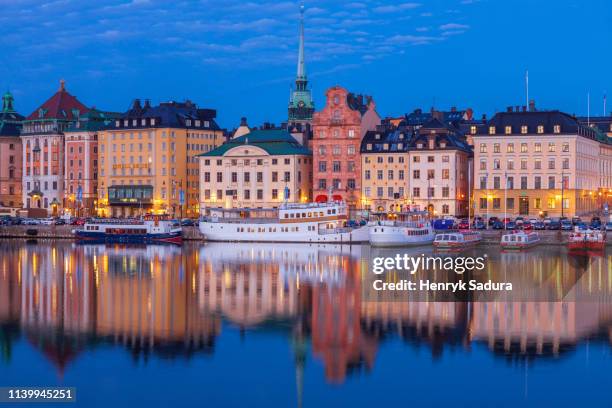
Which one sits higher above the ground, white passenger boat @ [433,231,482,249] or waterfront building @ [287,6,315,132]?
waterfront building @ [287,6,315,132]

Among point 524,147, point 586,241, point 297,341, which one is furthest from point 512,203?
point 297,341

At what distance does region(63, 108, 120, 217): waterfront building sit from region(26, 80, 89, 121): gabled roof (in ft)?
17.1

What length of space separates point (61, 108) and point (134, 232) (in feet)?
150

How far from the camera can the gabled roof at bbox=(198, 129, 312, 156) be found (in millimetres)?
114062

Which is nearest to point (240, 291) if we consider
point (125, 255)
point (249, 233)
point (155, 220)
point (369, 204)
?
point (125, 255)

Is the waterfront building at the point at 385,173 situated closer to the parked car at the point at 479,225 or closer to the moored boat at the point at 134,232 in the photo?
the parked car at the point at 479,225

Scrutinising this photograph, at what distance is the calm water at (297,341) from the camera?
104ft

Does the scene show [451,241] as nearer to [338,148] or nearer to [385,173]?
[385,173]

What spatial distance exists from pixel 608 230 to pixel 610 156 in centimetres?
3337

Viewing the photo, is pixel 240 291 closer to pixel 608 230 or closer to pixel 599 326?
pixel 599 326

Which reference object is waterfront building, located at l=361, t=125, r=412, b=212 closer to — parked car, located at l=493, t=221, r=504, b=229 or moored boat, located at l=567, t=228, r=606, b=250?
parked car, located at l=493, t=221, r=504, b=229

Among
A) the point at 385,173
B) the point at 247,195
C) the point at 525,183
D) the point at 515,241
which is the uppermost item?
the point at 385,173

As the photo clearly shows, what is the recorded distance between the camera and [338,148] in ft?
365

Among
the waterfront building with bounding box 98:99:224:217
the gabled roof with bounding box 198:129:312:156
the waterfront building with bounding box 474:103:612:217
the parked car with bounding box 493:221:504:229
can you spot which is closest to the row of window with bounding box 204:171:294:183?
the gabled roof with bounding box 198:129:312:156
